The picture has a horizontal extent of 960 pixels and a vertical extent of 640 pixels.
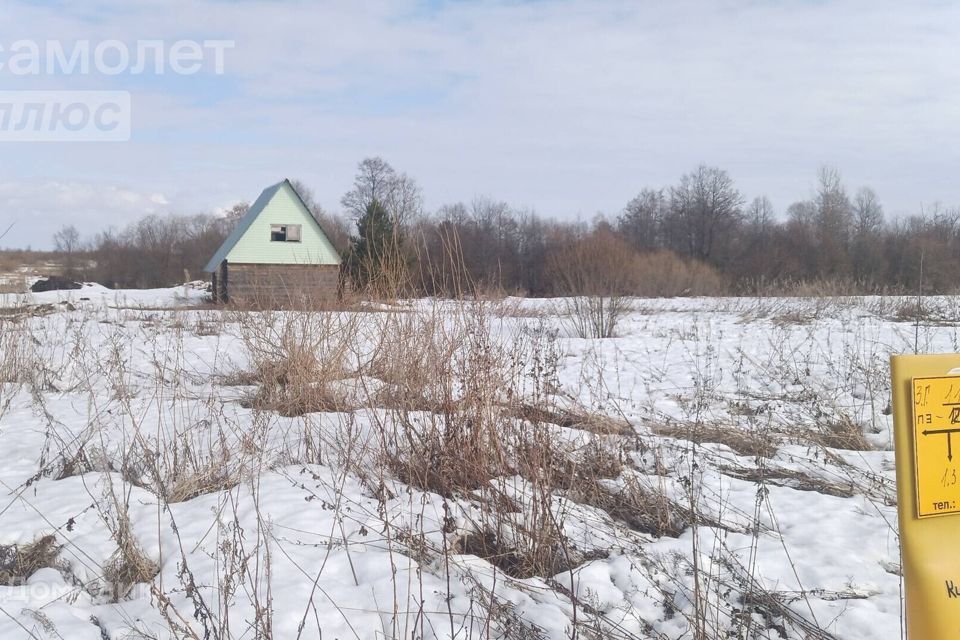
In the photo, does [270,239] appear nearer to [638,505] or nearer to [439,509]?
[439,509]

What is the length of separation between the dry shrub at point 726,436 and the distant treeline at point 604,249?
1577mm

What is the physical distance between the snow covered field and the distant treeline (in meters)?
0.61

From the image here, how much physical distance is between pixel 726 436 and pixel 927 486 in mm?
4139

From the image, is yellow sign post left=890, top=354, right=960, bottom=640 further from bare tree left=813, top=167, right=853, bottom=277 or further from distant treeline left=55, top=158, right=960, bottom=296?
bare tree left=813, top=167, right=853, bottom=277

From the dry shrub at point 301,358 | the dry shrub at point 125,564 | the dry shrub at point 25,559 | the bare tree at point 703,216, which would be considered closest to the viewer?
the dry shrub at point 125,564

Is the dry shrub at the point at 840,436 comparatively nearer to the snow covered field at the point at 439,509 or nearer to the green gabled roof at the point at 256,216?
the snow covered field at the point at 439,509

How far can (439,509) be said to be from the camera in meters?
3.95

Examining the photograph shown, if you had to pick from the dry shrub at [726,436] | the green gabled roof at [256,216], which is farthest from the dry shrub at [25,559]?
the green gabled roof at [256,216]

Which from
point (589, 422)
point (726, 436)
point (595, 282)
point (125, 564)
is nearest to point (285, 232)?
point (595, 282)

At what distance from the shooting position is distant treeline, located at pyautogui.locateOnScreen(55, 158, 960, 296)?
5371mm

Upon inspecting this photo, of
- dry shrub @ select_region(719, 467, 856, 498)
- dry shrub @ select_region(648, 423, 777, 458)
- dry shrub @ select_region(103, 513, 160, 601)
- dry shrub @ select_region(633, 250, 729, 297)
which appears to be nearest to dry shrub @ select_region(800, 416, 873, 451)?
dry shrub @ select_region(648, 423, 777, 458)

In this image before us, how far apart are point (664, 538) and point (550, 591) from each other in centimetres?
90

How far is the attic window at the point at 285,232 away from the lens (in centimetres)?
2586

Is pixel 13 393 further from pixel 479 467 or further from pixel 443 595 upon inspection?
pixel 443 595
